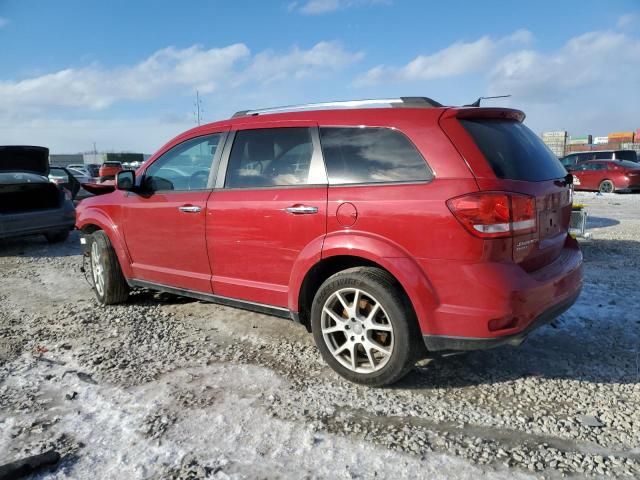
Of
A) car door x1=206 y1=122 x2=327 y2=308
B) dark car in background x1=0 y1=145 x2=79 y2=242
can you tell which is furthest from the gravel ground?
dark car in background x1=0 y1=145 x2=79 y2=242

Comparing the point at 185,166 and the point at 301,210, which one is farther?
the point at 185,166

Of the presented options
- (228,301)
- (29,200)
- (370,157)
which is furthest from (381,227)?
(29,200)

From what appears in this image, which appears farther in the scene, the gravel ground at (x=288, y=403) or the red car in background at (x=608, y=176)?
the red car in background at (x=608, y=176)

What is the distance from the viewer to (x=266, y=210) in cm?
347

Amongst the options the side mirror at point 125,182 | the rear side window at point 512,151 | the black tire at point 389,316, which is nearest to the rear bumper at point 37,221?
the side mirror at point 125,182

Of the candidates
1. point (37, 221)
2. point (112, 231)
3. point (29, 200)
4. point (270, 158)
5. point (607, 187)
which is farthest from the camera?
point (607, 187)

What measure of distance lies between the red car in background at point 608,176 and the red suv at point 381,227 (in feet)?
55.9

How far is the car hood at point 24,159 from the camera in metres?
9.06

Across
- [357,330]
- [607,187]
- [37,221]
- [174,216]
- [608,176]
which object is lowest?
[357,330]

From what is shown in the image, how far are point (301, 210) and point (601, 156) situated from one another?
21.7 metres

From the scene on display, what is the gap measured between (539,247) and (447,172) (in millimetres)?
739

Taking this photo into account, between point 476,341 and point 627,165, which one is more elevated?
point 627,165

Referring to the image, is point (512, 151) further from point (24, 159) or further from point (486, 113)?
point (24, 159)

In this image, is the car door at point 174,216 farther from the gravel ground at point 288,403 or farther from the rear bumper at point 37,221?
the rear bumper at point 37,221
